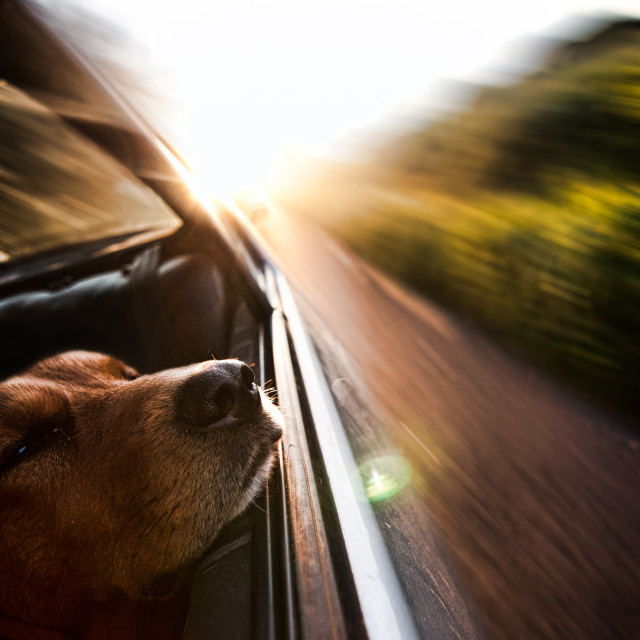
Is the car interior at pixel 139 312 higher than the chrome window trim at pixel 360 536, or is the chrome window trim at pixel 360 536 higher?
the car interior at pixel 139 312

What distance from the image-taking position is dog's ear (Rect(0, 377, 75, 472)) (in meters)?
1.57

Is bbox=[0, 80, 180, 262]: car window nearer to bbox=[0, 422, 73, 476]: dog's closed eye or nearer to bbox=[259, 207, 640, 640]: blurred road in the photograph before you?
bbox=[0, 422, 73, 476]: dog's closed eye

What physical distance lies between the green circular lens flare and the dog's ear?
140 centimetres

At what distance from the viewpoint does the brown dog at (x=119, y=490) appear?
139 centimetres

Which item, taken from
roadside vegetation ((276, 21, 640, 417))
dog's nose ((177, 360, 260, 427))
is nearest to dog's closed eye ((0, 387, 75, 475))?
dog's nose ((177, 360, 260, 427))

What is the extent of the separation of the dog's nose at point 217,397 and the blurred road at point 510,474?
590 millimetres

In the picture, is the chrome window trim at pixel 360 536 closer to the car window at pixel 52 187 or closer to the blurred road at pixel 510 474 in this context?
the blurred road at pixel 510 474

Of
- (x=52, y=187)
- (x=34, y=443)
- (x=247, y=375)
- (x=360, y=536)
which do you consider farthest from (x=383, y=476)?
(x=52, y=187)

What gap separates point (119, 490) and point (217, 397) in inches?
21.3

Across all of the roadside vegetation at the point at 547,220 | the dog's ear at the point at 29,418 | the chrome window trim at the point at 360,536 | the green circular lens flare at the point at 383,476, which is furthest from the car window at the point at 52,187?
the roadside vegetation at the point at 547,220

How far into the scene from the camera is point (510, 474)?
2920 millimetres

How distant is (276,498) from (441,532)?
1.33 metres

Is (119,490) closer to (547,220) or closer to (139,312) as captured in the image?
(139,312)

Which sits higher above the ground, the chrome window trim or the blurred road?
the chrome window trim
